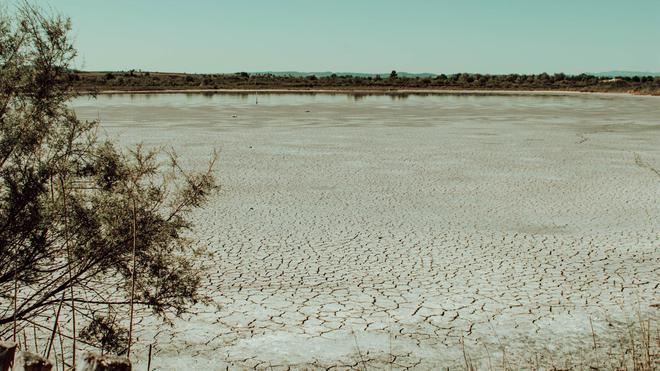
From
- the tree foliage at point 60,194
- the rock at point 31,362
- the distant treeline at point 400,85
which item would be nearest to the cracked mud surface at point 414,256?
the tree foliage at point 60,194

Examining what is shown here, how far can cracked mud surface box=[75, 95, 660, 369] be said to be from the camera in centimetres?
511

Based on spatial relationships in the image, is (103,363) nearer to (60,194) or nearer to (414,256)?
(60,194)

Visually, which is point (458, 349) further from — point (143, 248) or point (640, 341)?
point (143, 248)

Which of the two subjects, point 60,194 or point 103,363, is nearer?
point 103,363

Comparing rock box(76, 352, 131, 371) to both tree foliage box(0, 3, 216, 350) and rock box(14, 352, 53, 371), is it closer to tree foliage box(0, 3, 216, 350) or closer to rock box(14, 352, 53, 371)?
rock box(14, 352, 53, 371)

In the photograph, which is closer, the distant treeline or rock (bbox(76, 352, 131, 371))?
rock (bbox(76, 352, 131, 371))

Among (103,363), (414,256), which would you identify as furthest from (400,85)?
(103,363)

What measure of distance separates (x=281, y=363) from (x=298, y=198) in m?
5.88

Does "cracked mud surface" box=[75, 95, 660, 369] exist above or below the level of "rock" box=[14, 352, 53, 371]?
below

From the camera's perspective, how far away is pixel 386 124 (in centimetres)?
2469

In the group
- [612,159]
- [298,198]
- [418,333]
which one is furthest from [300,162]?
[418,333]

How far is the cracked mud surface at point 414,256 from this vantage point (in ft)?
16.8

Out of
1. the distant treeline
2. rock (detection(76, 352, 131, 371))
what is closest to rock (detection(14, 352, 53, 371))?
rock (detection(76, 352, 131, 371))

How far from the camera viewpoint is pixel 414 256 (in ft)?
24.2
